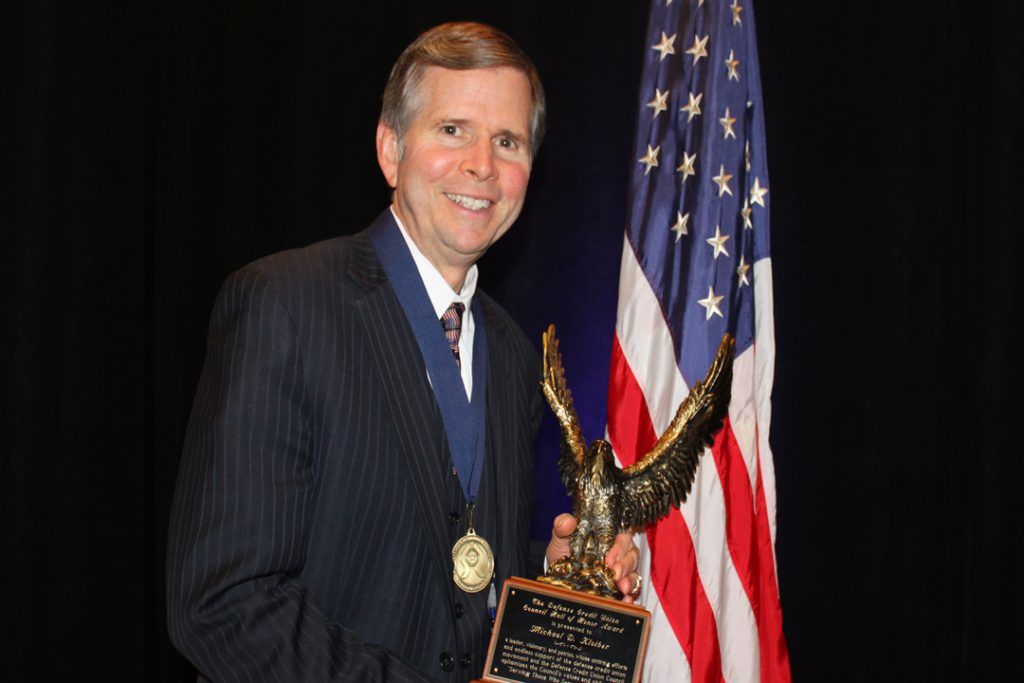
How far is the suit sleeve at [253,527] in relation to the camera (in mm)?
1778

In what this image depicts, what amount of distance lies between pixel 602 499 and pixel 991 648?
97.9 inches

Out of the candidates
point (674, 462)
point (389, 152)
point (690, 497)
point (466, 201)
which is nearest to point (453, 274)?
point (466, 201)

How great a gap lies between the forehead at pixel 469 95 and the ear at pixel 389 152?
0.12 metres

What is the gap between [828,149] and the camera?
4.43 meters

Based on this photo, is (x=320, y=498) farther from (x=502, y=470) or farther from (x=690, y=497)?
(x=690, y=497)

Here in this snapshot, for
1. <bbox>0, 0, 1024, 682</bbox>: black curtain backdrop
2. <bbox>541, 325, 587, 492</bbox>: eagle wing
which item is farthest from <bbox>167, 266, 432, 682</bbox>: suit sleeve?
<bbox>0, 0, 1024, 682</bbox>: black curtain backdrop

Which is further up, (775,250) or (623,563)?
(775,250)

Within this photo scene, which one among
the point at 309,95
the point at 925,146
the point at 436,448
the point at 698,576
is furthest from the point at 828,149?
the point at 436,448

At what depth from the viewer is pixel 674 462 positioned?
9.23 ft

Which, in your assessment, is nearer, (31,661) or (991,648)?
(31,661)

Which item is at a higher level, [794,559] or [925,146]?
[925,146]

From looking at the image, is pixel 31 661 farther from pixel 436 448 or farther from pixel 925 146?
pixel 925 146

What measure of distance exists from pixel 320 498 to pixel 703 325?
1979mm

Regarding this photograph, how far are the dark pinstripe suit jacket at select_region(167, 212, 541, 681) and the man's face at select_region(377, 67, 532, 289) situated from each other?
16 cm
